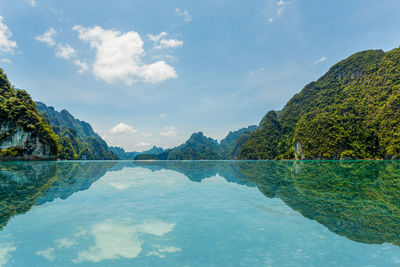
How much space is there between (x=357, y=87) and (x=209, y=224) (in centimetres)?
17445

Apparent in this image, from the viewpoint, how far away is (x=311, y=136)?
122 meters

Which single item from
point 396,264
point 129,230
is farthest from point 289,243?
point 129,230

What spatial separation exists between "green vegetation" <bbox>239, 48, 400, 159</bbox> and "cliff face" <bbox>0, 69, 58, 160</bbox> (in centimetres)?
14276

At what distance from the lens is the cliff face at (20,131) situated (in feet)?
231

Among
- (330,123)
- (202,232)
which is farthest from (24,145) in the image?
(330,123)

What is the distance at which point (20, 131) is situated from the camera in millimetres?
73438

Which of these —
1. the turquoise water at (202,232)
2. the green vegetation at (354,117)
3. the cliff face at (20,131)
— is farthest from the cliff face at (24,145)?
the green vegetation at (354,117)

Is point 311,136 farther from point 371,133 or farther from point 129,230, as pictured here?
point 129,230

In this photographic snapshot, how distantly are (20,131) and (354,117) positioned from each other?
6616 inches

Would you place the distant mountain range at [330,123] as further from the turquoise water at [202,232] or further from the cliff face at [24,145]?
the turquoise water at [202,232]

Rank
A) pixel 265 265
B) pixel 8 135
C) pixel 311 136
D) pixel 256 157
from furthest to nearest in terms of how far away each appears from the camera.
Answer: pixel 256 157 < pixel 311 136 < pixel 8 135 < pixel 265 265

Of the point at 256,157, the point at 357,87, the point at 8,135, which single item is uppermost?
the point at 357,87

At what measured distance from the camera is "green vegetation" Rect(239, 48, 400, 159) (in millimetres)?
89250

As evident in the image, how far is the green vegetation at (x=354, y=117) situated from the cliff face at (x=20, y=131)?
143m
